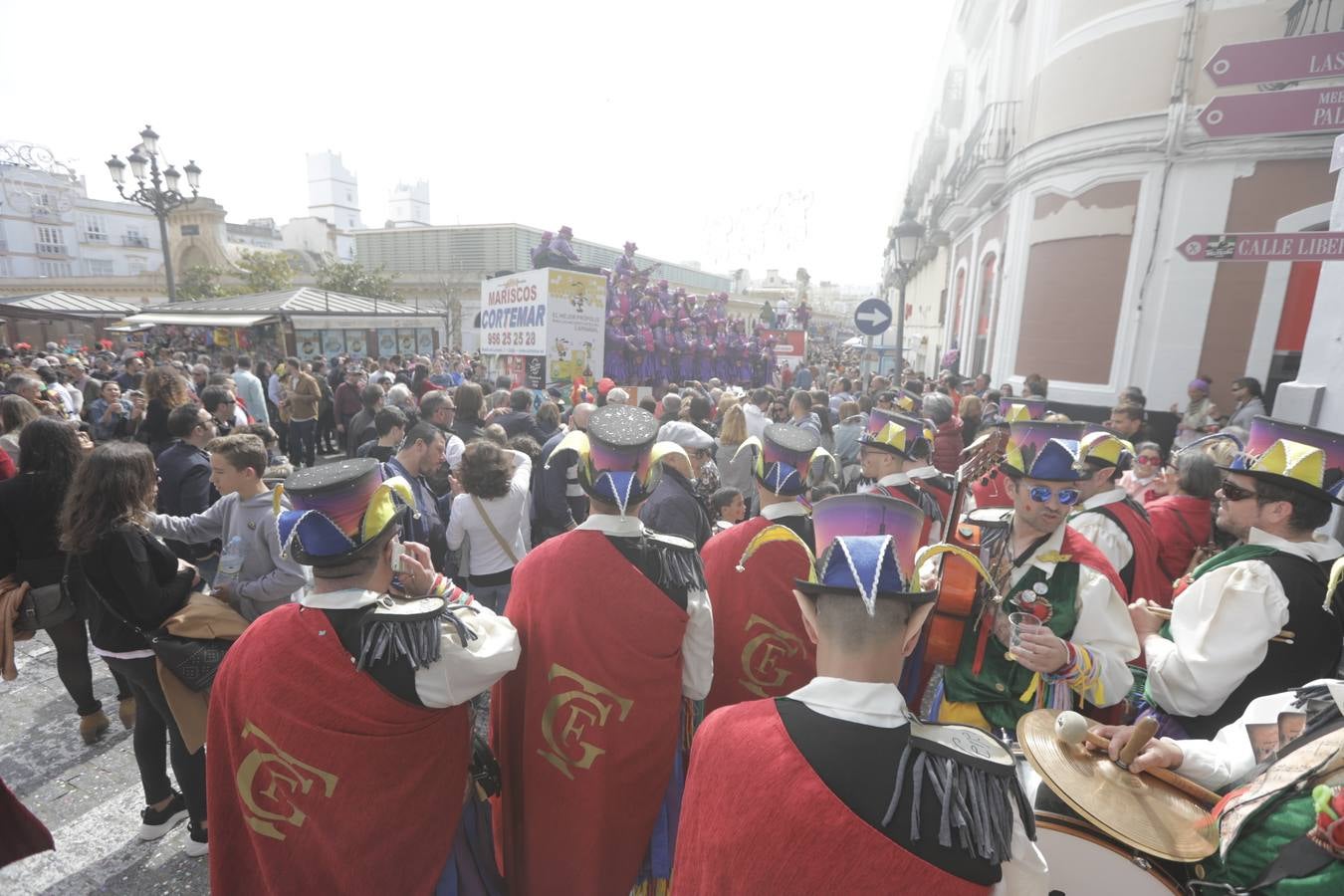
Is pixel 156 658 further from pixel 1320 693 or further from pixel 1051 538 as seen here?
pixel 1320 693

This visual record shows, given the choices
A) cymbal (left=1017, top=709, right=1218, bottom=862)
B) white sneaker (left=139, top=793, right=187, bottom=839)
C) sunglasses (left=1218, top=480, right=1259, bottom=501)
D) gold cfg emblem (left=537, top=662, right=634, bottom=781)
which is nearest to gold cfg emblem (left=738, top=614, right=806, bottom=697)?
gold cfg emblem (left=537, top=662, right=634, bottom=781)

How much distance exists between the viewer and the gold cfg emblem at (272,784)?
1901mm

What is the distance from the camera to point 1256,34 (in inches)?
336

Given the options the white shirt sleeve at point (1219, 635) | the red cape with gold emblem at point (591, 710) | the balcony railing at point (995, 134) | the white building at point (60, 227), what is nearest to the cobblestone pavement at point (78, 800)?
the red cape with gold emblem at point (591, 710)

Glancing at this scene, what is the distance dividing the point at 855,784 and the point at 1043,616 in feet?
5.13

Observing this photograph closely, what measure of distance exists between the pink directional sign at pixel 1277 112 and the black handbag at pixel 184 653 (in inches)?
218

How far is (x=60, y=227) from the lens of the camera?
189ft

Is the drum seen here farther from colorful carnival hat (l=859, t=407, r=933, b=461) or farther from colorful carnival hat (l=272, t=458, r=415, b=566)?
colorful carnival hat (l=859, t=407, r=933, b=461)

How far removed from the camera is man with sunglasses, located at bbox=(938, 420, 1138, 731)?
89.4 inches

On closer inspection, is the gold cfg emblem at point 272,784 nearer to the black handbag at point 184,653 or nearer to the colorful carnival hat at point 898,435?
the black handbag at point 184,653

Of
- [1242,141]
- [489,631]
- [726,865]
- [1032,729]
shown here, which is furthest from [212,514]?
[1242,141]

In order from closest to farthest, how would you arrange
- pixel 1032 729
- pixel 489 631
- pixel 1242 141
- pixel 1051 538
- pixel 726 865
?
pixel 726 865, pixel 1032 729, pixel 489 631, pixel 1051 538, pixel 1242 141

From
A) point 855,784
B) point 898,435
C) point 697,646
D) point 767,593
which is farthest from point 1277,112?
point 855,784

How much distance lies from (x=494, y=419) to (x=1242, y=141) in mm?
10552
